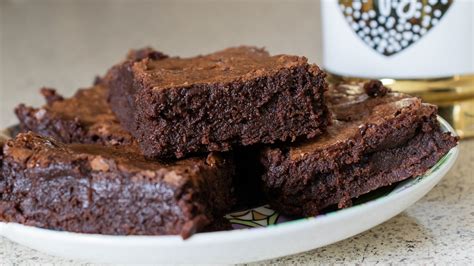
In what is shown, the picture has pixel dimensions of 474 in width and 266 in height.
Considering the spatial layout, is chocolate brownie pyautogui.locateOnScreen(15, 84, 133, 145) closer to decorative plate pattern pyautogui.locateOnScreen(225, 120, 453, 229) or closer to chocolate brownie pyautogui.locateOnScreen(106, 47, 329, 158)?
chocolate brownie pyautogui.locateOnScreen(106, 47, 329, 158)

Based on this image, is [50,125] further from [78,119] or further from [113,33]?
[113,33]

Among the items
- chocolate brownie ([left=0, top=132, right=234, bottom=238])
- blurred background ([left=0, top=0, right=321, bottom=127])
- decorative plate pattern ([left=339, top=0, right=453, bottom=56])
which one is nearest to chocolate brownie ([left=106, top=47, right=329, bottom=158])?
chocolate brownie ([left=0, top=132, right=234, bottom=238])

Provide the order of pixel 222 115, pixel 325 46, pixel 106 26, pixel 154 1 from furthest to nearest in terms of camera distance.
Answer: pixel 154 1 → pixel 106 26 → pixel 325 46 → pixel 222 115

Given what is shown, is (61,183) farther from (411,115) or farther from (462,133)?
(462,133)

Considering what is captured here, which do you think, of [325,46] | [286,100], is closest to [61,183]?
[286,100]

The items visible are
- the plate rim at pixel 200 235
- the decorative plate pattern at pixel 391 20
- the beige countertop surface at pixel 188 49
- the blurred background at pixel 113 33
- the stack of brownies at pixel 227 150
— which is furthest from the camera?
the blurred background at pixel 113 33

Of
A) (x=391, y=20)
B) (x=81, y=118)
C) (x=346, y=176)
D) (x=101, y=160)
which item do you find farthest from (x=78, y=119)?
(x=391, y=20)

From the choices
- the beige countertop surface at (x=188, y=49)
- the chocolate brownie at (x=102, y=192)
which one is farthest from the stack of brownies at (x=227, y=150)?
the beige countertop surface at (x=188, y=49)

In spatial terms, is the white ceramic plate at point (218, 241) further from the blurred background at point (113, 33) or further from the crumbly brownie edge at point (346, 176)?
the blurred background at point (113, 33)
